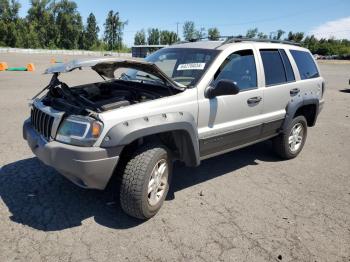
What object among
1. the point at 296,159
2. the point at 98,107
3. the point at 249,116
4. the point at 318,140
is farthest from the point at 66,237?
the point at 318,140

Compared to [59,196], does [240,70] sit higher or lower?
higher

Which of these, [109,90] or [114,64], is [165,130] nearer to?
[114,64]

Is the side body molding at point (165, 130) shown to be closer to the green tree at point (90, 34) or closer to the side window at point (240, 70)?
the side window at point (240, 70)

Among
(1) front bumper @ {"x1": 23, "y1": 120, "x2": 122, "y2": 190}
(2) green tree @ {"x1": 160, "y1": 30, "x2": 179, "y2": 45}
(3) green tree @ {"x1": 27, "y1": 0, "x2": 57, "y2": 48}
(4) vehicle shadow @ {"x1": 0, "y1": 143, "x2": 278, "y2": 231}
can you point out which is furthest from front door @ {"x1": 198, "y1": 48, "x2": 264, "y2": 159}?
(2) green tree @ {"x1": 160, "y1": 30, "x2": 179, "y2": 45}

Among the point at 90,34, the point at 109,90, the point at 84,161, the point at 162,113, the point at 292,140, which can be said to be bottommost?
the point at 292,140

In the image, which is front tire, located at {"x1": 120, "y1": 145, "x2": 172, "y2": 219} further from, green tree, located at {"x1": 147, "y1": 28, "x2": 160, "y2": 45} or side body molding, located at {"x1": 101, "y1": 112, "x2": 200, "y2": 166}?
green tree, located at {"x1": 147, "y1": 28, "x2": 160, "y2": 45}

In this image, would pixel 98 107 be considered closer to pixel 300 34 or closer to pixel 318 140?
pixel 318 140

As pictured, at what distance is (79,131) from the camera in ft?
10.6

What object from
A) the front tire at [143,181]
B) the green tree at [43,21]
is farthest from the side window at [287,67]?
the green tree at [43,21]

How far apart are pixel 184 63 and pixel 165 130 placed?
141cm

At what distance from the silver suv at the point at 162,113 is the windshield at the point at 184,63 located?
0.7 inches

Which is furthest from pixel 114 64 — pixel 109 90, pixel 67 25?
pixel 67 25

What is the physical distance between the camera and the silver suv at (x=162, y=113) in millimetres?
3219

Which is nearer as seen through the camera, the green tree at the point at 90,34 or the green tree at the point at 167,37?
the green tree at the point at 90,34
